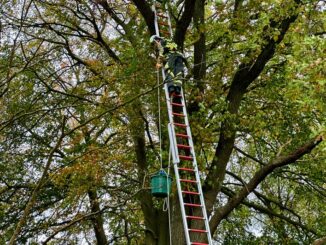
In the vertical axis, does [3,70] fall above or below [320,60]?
above

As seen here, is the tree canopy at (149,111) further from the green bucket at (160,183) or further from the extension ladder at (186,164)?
the green bucket at (160,183)

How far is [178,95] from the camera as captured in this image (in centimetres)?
733

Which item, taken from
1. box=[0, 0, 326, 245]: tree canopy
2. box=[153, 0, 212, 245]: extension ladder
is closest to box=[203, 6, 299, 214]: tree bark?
box=[0, 0, 326, 245]: tree canopy

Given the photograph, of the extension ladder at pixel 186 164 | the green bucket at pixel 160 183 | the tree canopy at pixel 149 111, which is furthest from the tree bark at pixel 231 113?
the green bucket at pixel 160 183

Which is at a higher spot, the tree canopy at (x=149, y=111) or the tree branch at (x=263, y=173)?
the tree canopy at (x=149, y=111)

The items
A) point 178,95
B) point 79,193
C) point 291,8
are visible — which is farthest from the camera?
point 79,193

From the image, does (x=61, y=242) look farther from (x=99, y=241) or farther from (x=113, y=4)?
(x=113, y=4)

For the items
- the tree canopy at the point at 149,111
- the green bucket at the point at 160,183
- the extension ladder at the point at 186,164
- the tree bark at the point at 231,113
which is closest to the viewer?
the green bucket at the point at 160,183

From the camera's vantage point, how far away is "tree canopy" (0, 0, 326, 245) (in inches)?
279

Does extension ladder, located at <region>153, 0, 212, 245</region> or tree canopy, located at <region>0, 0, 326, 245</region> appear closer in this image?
extension ladder, located at <region>153, 0, 212, 245</region>

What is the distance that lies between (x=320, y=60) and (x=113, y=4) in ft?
17.8

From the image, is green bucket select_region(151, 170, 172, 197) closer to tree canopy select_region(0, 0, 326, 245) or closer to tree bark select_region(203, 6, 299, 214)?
tree canopy select_region(0, 0, 326, 245)

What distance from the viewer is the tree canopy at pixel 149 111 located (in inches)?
279

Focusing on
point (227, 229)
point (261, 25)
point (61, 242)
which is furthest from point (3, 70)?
point (227, 229)
